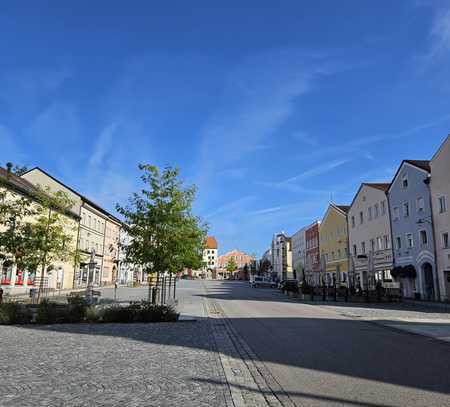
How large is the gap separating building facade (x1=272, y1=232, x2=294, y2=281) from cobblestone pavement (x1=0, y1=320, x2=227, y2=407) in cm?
9081

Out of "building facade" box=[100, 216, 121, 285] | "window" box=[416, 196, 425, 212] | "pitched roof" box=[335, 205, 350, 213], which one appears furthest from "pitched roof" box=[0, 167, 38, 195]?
"pitched roof" box=[335, 205, 350, 213]

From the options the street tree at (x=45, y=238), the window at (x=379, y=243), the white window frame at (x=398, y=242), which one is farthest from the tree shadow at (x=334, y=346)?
the window at (x=379, y=243)

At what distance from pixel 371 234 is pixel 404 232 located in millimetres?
7577

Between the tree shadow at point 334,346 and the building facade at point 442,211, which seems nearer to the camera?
the tree shadow at point 334,346

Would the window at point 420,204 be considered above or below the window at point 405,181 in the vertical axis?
below

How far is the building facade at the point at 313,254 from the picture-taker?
69.8 metres

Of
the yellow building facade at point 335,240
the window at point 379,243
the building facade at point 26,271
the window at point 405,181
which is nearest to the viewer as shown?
the building facade at point 26,271

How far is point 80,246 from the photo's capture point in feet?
179

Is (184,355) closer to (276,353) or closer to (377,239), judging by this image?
(276,353)

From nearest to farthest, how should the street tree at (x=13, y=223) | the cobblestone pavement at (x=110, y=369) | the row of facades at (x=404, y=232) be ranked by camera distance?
1. the cobblestone pavement at (x=110, y=369)
2. the street tree at (x=13, y=223)
3. the row of facades at (x=404, y=232)

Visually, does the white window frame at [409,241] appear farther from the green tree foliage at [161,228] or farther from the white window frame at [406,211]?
the green tree foliage at [161,228]

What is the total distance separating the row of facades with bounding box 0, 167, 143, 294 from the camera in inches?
1518

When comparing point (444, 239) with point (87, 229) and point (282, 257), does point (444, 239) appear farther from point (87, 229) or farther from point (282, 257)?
point (282, 257)

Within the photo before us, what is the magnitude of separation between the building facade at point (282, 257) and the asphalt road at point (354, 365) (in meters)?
88.9
